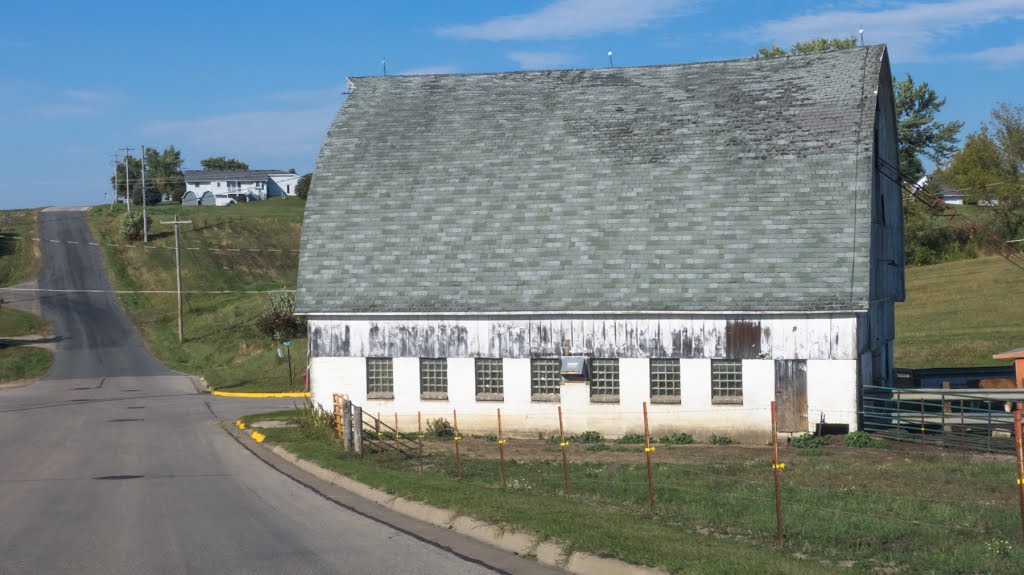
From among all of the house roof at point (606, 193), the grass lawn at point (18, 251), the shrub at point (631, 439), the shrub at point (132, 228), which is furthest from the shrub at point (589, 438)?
the shrub at point (132, 228)

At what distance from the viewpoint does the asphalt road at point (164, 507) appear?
14578mm

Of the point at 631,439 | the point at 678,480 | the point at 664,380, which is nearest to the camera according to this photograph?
the point at 678,480

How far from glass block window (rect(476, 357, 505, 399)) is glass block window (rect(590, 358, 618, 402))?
2828 millimetres

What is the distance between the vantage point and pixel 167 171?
178000 millimetres

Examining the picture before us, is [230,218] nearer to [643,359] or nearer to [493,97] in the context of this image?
[493,97]

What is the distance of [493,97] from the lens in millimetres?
38344

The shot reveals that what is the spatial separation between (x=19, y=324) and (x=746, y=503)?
70090mm

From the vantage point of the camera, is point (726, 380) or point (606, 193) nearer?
point (726, 380)

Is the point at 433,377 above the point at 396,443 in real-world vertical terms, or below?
above

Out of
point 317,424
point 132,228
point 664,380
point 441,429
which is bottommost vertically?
point 441,429

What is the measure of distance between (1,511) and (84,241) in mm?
95414

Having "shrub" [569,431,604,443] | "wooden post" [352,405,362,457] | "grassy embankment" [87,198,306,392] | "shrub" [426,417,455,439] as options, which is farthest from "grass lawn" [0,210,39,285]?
"wooden post" [352,405,362,457]

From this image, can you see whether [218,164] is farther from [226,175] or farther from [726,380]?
[726,380]

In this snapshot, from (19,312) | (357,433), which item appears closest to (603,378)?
(357,433)
